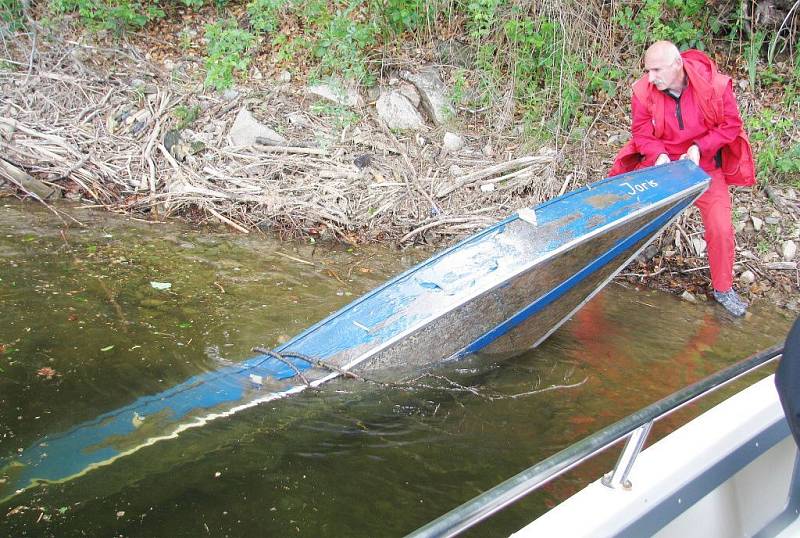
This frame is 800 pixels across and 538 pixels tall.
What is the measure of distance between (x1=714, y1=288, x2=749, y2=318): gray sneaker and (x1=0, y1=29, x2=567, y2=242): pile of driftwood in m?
2.02

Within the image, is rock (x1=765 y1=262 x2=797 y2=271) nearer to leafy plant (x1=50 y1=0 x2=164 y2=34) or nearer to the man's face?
the man's face

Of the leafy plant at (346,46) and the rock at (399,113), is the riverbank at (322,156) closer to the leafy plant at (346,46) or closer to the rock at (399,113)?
the rock at (399,113)

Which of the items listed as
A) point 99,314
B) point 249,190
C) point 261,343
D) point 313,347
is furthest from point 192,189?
point 313,347

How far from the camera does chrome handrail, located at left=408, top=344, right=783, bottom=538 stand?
139 cm

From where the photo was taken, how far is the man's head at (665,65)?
4992 millimetres

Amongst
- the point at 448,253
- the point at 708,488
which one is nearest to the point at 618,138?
the point at 448,253

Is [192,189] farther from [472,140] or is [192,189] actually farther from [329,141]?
[472,140]

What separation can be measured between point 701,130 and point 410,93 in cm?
387

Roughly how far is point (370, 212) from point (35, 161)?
3.89m

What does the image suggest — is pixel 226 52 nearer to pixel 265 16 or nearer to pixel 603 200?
pixel 265 16

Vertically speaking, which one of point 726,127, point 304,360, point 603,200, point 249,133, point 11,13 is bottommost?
point 304,360

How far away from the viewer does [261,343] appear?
470 cm

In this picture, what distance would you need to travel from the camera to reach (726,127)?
517cm

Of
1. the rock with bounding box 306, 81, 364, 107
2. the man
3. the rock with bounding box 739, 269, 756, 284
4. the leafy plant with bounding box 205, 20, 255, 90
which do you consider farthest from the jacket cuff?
the leafy plant with bounding box 205, 20, 255, 90
